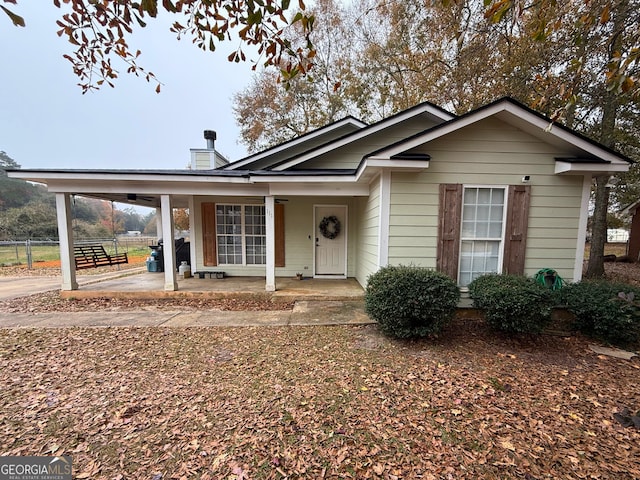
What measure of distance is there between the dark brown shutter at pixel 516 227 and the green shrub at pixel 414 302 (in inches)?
68.9

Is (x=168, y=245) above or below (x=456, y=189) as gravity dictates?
below

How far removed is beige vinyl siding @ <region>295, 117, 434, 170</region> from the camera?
21.2 feet

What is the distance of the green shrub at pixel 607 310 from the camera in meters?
3.47

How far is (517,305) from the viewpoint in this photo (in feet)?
11.4

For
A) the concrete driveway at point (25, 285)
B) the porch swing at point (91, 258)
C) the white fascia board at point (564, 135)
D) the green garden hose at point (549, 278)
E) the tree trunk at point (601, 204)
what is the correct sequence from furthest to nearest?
the porch swing at point (91, 258) < the tree trunk at point (601, 204) < the concrete driveway at point (25, 285) < the green garden hose at point (549, 278) < the white fascia board at point (564, 135)

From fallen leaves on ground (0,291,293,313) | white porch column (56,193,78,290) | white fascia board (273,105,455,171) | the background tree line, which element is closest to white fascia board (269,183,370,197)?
white fascia board (273,105,455,171)

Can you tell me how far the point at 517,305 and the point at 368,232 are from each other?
286 centimetres

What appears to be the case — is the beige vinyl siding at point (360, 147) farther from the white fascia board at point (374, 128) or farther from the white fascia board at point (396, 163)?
the white fascia board at point (396, 163)

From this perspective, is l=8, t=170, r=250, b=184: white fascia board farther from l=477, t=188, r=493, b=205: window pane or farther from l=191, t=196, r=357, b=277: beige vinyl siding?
l=477, t=188, r=493, b=205: window pane

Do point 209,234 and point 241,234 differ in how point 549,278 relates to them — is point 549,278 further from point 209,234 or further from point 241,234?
point 209,234

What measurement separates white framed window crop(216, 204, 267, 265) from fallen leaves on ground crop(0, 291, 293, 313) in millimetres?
1870

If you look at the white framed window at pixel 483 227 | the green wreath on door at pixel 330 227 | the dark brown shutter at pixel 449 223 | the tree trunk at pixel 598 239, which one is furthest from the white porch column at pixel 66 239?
the tree trunk at pixel 598 239

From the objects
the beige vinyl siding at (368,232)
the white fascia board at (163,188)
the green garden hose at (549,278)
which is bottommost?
the green garden hose at (549,278)

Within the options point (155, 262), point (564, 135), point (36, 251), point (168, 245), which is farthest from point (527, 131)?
point (36, 251)
